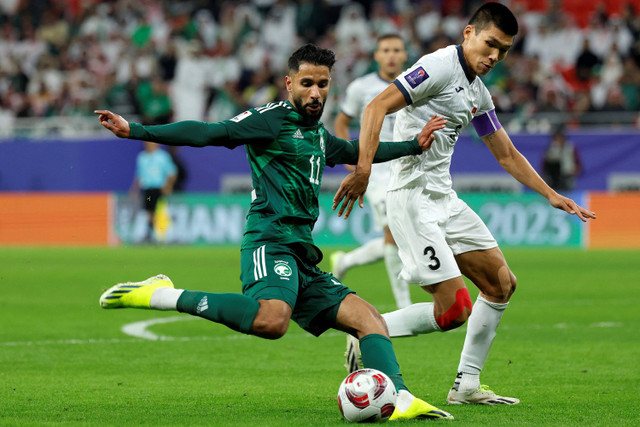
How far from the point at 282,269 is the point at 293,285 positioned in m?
0.10

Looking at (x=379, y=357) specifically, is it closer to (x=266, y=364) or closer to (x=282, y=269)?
(x=282, y=269)

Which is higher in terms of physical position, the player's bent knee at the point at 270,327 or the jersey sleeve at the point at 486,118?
the jersey sleeve at the point at 486,118

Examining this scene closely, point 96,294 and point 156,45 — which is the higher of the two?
point 156,45

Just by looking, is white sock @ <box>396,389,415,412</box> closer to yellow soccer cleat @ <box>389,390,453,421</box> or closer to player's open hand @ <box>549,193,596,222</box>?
yellow soccer cleat @ <box>389,390,453,421</box>

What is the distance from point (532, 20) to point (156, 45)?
27.2ft

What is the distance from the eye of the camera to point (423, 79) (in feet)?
19.0

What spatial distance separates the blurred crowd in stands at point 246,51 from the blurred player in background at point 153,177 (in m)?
1.48

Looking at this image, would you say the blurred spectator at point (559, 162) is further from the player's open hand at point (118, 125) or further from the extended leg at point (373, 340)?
the player's open hand at point (118, 125)

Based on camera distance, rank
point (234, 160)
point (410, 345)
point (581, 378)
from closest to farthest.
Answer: point (581, 378), point (410, 345), point (234, 160)

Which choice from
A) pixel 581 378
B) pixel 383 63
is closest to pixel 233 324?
pixel 581 378

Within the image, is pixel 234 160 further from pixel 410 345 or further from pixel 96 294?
pixel 410 345

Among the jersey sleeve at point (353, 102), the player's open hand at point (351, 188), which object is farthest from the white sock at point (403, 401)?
the jersey sleeve at point (353, 102)

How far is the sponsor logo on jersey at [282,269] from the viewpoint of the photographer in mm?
5277

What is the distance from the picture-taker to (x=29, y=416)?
5258 millimetres
